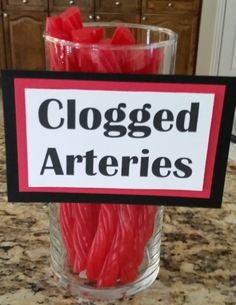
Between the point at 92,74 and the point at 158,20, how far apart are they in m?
3.11

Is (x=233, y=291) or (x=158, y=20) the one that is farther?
(x=158, y=20)

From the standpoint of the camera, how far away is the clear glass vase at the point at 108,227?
409mm

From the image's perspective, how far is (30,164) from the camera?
460 mm

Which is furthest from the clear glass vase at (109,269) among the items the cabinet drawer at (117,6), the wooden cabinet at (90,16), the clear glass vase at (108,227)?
the cabinet drawer at (117,6)

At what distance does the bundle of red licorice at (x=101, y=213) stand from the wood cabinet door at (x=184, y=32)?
119 inches

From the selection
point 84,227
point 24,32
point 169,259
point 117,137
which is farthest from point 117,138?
point 24,32


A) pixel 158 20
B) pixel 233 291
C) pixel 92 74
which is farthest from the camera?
pixel 158 20

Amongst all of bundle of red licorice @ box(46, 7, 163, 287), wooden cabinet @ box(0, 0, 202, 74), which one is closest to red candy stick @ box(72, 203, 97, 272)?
bundle of red licorice @ box(46, 7, 163, 287)

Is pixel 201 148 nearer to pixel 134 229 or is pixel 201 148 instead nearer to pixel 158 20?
pixel 134 229

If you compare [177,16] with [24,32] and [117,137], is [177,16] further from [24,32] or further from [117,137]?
[117,137]

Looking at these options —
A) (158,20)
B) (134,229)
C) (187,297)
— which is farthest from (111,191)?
(158,20)

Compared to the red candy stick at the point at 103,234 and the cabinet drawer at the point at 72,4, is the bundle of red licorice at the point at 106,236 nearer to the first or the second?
the red candy stick at the point at 103,234

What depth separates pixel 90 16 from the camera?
3332 mm

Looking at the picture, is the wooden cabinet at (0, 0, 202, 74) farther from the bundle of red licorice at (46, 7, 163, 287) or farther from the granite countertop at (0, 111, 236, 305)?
the bundle of red licorice at (46, 7, 163, 287)
